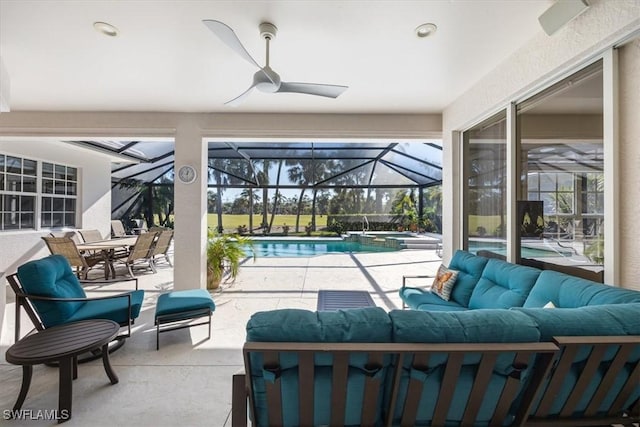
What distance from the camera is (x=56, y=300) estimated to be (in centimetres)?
242

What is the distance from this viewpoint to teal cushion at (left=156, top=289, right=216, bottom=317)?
9.60 ft

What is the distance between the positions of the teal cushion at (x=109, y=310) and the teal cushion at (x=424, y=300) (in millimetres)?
2828

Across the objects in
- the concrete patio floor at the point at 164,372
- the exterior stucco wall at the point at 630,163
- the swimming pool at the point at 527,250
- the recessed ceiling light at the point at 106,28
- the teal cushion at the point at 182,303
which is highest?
the recessed ceiling light at the point at 106,28

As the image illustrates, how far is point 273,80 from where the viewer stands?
2.52 metres

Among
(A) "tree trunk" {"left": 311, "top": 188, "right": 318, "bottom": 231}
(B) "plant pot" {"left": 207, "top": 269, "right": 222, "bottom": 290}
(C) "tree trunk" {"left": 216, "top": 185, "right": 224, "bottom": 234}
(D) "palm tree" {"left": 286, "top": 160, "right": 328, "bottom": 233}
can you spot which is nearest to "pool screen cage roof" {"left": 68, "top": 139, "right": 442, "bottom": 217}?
(D) "palm tree" {"left": 286, "top": 160, "right": 328, "bottom": 233}

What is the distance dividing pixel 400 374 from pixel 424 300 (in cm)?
190

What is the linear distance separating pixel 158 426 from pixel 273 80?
2.73 m

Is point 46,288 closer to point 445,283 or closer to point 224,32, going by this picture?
point 224,32

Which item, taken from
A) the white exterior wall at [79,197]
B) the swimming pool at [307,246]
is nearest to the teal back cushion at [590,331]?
the white exterior wall at [79,197]

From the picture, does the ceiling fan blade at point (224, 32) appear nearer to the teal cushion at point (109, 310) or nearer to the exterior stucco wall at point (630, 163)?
the teal cushion at point (109, 310)

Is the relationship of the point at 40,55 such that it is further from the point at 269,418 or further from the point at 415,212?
the point at 415,212

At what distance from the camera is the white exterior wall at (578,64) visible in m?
1.81

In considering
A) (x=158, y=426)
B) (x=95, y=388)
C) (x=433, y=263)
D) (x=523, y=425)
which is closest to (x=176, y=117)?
(x=95, y=388)

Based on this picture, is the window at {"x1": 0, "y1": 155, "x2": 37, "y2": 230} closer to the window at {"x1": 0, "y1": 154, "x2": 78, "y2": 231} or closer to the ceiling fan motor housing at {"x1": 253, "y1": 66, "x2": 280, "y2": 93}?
the window at {"x1": 0, "y1": 154, "x2": 78, "y2": 231}
